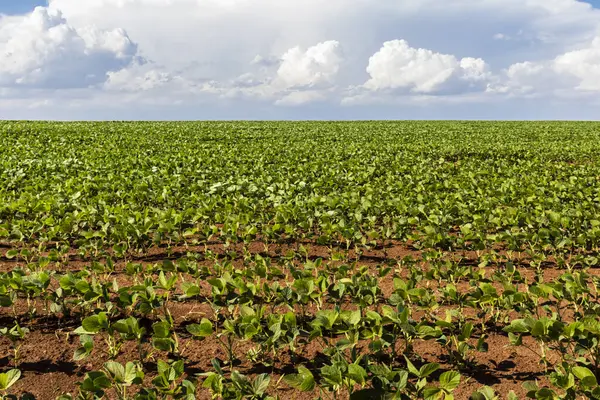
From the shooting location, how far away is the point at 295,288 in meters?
4.14

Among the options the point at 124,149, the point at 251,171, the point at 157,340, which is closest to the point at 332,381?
the point at 157,340

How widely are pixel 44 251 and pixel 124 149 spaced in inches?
518

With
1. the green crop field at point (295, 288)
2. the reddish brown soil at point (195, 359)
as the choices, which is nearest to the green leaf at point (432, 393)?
the green crop field at point (295, 288)

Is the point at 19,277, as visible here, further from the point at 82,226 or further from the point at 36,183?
the point at 36,183

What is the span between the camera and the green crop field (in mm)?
3264

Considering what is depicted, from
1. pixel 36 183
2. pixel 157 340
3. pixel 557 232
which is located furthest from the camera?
pixel 36 183

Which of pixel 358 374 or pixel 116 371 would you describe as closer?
pixel 358 374

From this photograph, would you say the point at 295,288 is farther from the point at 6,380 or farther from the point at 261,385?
the point at 6,380

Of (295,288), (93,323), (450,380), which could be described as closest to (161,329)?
(93,323)

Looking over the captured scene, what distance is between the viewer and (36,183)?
10.5m

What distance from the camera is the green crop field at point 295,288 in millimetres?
3264

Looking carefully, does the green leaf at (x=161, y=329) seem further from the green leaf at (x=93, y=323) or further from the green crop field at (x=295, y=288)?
the green leaf at (x=93, y=323)

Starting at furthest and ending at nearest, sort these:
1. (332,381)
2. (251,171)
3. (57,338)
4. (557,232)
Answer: (251,171)
(557,232)
(57,338)
(332,381)

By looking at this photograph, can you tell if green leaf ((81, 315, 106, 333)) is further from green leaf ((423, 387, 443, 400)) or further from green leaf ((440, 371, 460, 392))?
green leaf ((440, 371, 460, 392))
